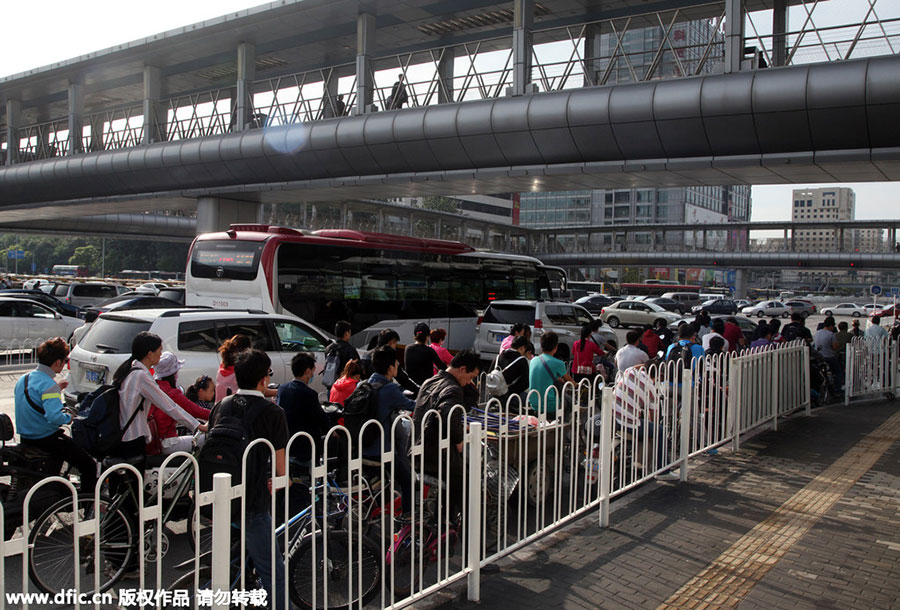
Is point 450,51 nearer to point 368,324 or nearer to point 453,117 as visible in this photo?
point 453,117

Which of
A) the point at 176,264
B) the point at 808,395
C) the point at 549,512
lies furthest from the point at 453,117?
the point at 176,264

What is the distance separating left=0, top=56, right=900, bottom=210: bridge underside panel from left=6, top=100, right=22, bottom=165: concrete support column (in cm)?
1018

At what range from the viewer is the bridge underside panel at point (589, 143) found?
1411cm

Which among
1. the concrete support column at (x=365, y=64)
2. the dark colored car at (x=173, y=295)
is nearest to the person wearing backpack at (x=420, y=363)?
the concrete support column at (x=365, y=64)

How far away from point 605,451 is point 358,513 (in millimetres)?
2629

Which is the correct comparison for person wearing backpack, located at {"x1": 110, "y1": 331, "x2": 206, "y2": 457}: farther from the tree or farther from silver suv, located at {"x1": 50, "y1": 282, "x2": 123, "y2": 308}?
the tree

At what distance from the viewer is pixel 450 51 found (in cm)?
2375

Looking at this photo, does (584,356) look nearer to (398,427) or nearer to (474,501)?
(398,427)

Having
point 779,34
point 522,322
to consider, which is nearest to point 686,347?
point 522,322

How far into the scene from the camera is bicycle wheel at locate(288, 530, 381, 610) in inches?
154

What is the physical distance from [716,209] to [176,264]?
355ft

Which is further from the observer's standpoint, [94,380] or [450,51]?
[450,51]

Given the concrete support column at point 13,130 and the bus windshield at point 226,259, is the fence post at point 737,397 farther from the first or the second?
the concrete support column at point 13,130

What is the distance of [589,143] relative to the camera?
1673cm
